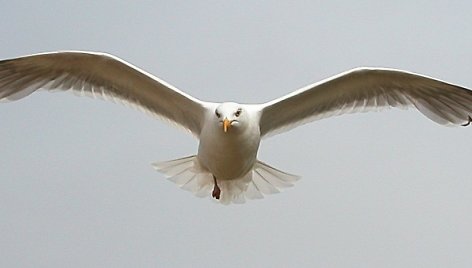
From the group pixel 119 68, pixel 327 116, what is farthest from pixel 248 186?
pixel 119 68

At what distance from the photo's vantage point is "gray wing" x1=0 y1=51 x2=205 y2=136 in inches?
336

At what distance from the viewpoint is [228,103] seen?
8305 millimetres

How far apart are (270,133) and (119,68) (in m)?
1.23

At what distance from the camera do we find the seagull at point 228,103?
8.38 meters

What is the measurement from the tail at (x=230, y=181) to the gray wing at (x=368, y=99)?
468 millimetres

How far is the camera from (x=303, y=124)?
29.4 feet

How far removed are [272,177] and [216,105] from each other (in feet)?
3.16

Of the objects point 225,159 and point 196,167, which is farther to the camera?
point 196,167

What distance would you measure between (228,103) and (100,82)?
1.08 metres

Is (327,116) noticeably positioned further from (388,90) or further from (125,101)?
(125,101)

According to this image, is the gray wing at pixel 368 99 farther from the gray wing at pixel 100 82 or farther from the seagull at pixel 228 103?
the gray wing at pixel 100 82

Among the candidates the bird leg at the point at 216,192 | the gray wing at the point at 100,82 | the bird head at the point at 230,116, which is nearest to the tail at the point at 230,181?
the bird leg at the point at 216,192

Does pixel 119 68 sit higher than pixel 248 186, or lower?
higher

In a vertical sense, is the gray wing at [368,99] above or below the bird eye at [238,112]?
above
